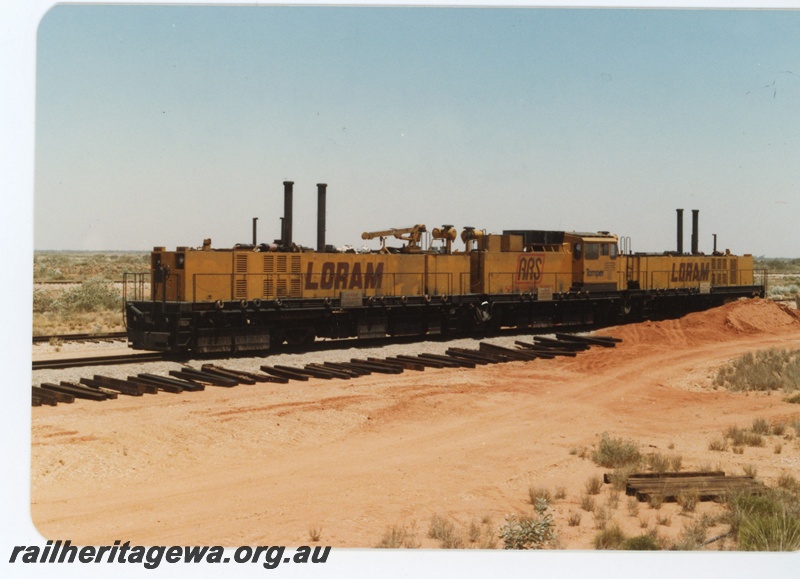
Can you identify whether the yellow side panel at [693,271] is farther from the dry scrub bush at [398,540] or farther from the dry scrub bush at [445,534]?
the dry scrub bush at [398,540]

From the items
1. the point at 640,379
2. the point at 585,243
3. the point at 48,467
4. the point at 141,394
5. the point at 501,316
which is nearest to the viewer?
the point at 48,467

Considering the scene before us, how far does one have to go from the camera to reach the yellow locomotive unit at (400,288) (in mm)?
20344

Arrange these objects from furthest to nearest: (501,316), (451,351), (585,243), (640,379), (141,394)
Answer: (585,243) → (501,316) → (451,351) → (640,379) → (141,394)

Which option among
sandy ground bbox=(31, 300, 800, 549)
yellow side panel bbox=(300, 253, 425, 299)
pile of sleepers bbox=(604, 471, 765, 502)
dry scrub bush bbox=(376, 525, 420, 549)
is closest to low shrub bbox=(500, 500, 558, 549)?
sandy ground bbox=(31, 300, 800, 549)

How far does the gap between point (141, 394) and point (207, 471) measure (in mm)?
4808

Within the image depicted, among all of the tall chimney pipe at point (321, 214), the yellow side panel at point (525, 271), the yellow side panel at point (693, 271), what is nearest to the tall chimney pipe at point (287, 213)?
the tall chimney pipe at point (321, 214)

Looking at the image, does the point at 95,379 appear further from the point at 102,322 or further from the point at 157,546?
the point at 102,322

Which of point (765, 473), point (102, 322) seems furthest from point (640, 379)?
point (102, 322)

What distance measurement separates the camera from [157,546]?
8734 mm

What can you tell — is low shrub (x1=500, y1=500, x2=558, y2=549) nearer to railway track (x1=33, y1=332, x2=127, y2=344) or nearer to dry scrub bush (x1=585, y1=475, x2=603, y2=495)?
dry scrub bush (x1=585, y1=475, x2=603, y2=495)

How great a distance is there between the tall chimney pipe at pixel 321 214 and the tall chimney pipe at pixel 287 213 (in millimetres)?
1212

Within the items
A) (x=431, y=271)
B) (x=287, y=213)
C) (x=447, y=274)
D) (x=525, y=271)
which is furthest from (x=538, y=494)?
(x=525, y=271)

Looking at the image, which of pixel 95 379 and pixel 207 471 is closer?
pixel 207 471

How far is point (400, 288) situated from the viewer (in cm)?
2514
